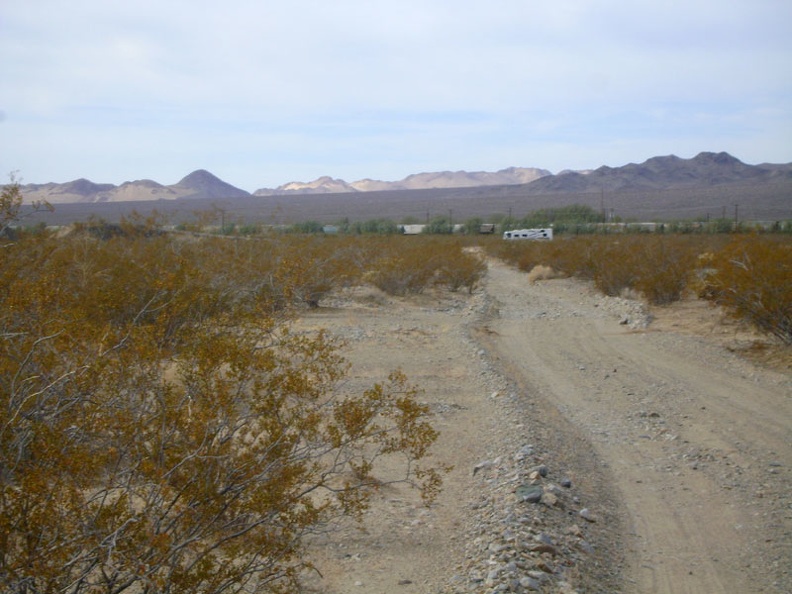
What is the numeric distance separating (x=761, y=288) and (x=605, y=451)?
7.91 m

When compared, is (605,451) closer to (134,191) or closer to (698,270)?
(698,270)

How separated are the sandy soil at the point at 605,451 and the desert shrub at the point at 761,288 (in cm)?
69

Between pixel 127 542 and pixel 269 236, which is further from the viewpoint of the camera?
pixel 269 236

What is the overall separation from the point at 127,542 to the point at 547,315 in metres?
19.0

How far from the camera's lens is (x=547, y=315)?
22.4 meters

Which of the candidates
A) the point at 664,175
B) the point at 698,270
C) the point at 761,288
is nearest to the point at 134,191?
the point at 664,175

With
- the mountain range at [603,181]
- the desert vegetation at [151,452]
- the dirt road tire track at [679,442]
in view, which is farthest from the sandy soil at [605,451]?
the mountain range at [603,181]

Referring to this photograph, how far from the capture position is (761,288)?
15703 millimetres

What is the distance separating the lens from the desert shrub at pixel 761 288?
15.4 meters

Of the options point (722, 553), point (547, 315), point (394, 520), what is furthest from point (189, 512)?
point (547, 315)

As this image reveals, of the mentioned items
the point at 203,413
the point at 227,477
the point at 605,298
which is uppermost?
the point at 203,413

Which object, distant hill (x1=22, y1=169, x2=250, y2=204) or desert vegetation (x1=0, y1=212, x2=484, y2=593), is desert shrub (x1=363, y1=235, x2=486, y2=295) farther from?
distant hill (x1=22, y1=169, x2=250, y2=204)

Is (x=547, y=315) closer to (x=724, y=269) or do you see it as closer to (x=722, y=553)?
(x=724, y=269)

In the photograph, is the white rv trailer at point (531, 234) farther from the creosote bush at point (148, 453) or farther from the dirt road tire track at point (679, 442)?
the creosote bush at point (148, 453)
